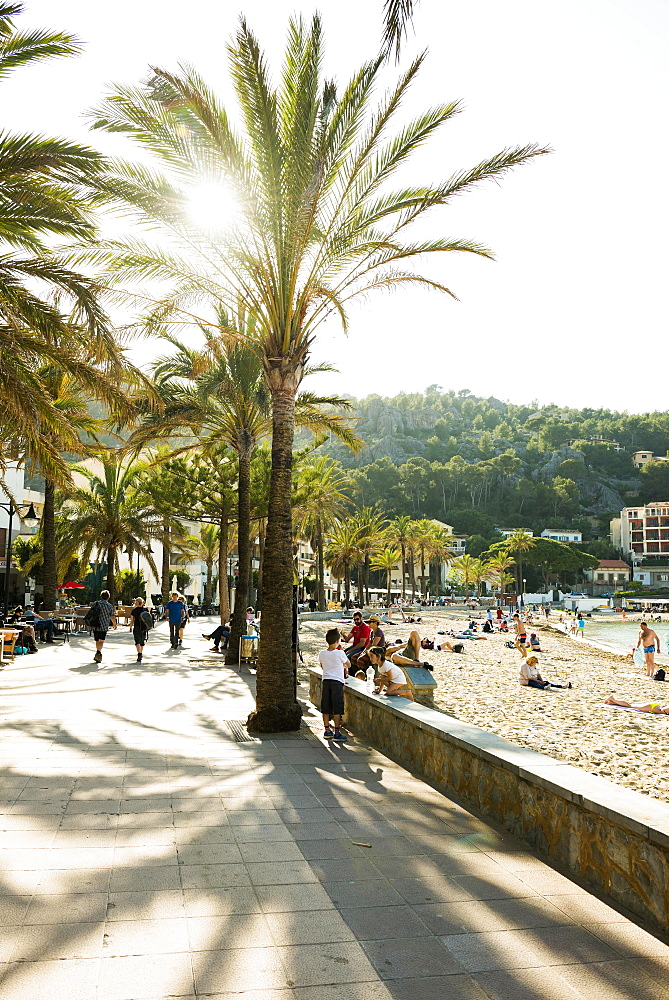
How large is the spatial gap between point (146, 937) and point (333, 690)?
17.8 feet

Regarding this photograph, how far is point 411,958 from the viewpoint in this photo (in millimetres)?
3498

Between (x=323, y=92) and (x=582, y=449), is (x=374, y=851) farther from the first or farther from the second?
(x=582, y=449)

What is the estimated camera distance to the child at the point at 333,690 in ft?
29.3

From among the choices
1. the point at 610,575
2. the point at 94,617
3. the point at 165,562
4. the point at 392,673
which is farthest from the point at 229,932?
the point at 610,575

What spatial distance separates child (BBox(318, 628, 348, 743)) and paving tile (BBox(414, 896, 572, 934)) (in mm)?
4805

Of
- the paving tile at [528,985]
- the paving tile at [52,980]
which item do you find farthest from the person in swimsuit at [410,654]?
the paving tile at [52,980]

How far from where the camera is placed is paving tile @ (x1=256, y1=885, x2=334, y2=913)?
13.2ft

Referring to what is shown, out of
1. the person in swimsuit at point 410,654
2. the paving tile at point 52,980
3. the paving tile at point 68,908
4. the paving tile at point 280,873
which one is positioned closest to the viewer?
the paving tile at point 52,980

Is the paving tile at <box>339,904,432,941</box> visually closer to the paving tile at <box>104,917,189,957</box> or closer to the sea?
the paving tile at <box>104,917,189,957</box>

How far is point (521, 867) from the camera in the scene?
15.5ft

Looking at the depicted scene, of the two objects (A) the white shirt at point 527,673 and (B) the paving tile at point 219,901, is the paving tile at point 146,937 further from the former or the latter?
(A) the white shirt at point 527,673

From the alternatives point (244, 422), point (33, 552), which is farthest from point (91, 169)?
point (33, 552)

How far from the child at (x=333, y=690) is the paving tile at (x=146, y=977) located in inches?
218

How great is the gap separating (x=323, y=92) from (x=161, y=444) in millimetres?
13400
